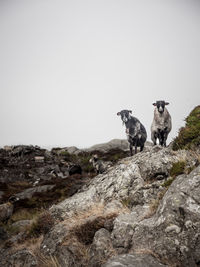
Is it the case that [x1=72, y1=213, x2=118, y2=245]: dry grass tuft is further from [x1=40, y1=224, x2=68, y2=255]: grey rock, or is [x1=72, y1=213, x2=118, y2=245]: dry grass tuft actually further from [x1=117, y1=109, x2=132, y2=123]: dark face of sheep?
[x1=117, y1=109, x2=132, y2=123]: dark face of sheep

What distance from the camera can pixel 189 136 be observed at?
8508mm

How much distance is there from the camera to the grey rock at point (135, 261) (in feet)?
12.6

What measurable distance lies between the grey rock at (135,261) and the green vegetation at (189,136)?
5.07m

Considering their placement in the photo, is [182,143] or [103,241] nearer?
[103,241]

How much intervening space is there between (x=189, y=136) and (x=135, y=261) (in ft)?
19.9

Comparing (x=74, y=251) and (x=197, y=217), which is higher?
(x=197, y=217)

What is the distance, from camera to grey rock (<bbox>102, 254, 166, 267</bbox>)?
3.84m

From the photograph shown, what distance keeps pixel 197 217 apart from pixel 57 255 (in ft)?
14.5

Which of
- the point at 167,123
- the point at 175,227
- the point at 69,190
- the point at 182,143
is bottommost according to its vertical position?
the point at 69,190

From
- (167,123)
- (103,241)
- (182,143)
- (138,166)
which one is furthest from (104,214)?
(167,123)

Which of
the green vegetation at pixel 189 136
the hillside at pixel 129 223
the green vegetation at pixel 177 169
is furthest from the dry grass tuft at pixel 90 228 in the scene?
the green vegetation at pixel 189 136

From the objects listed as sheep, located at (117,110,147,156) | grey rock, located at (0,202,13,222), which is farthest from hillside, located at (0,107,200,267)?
sheep, located at (117,110,147,156)

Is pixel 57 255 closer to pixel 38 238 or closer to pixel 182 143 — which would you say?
pixel 38 238

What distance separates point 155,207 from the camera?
5.54 metres
